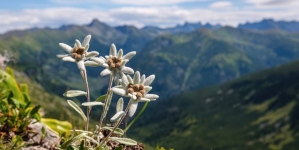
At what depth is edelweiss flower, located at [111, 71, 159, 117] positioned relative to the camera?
4.55m

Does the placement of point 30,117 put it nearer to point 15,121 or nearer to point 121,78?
point 15,121

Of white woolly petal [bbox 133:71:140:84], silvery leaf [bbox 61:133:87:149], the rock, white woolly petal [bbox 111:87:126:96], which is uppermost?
white woolly petal [bbox 133:71:140:84]

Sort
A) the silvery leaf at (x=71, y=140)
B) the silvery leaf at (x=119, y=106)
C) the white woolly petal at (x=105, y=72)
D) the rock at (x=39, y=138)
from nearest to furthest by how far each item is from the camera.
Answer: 1. the white woolly petal at (x=105, y=72)
2. the silvery leaf at (x=71, y=140)
3. the silvery leaf at (x=119, y=106)
4. the rock at (x=39, y=138)

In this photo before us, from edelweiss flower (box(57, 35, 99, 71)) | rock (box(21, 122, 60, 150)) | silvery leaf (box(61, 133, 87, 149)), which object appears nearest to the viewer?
edelweiss flower (box(57, 35, 99, 71))

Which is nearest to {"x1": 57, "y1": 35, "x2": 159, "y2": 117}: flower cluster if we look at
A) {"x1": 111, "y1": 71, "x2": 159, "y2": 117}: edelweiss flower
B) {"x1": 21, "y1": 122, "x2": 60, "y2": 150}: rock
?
{"x1": 111, "y1": 71, "x2": 159, "y2": 117}: edelweiss flower

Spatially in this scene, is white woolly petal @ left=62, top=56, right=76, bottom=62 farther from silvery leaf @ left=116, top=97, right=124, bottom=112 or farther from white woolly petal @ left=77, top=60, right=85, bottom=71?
silvery leaf @ left=116, top=97, right=124, bottom=112

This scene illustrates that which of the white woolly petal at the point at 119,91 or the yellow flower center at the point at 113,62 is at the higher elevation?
the yellow flower center at the point at 113,62

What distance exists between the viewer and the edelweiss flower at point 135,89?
4555mm

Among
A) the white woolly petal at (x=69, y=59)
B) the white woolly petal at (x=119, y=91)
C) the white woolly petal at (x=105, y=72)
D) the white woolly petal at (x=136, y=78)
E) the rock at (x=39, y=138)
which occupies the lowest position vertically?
the rock at (x=39, y=138)

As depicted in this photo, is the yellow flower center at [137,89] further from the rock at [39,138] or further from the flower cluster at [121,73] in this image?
the rock at [39,138]

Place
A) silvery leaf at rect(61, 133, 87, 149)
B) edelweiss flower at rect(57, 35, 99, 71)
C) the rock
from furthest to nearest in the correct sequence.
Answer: the rock → silvery leaf at rect(61, 133, 87, 149) → edelweiss flower at rect(57, 35, 99, 71)

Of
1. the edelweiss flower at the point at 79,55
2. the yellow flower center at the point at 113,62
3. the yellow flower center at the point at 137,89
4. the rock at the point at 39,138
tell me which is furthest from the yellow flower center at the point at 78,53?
the rock at the point at 39,138

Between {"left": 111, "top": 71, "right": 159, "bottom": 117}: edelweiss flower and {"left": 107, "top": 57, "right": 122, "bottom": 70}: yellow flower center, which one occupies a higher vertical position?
{"left": 107, "top": 57, "right": 122, "bottom": 70}: yellow flower center

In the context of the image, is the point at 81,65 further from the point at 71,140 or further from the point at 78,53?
the point at 71,140
